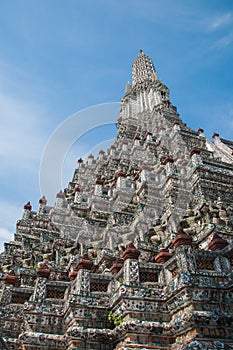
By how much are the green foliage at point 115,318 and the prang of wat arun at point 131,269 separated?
2.4 inches

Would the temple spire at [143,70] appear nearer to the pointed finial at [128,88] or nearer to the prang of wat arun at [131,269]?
the pointed finial at [128,88]

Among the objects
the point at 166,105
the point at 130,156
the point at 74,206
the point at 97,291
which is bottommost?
the point at 97,291

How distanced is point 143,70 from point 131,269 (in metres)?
50.3

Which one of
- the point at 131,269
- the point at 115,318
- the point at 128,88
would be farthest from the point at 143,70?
the point at 115,318

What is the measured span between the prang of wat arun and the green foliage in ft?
0.20

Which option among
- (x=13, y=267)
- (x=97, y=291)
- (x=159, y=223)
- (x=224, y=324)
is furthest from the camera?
(x=13, y=267)

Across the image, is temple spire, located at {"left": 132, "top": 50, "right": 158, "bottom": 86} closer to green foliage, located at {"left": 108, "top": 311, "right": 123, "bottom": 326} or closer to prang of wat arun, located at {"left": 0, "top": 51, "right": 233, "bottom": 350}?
prang of wat arun, located at {"left": 0, "top": 51, "right": 233, "bottom": 350}

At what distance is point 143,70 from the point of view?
53812 millimetres

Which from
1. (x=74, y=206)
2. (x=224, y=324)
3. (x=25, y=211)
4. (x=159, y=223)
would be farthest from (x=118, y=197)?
(x=224, y=324)

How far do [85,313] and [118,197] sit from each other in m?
11.5

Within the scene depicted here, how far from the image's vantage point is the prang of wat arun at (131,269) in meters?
7.07

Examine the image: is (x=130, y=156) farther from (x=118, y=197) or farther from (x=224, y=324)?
(x=224, y=324)

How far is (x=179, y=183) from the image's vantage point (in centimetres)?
1661

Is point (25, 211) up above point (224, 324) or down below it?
above
